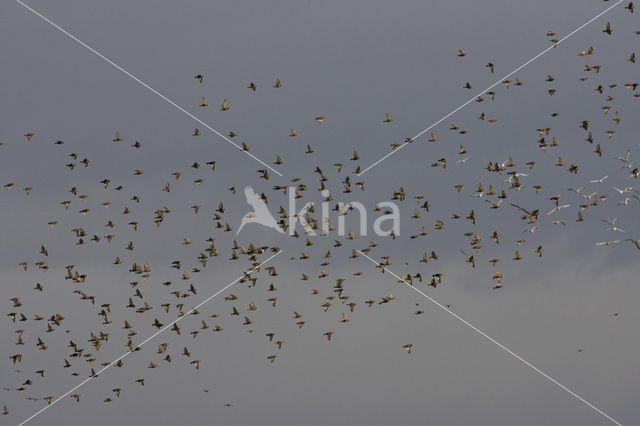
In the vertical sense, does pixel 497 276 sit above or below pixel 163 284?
below

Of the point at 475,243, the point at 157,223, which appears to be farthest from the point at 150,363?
the point at 475,243

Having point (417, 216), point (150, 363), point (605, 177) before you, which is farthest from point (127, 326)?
point (605, 177)

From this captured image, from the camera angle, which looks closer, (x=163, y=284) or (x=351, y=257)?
(x=351, y=257)

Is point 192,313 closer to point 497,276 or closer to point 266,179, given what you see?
point 266,179

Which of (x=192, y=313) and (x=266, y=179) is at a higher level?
(x=266, y=179)

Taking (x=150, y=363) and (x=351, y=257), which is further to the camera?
(x=150, y=363)

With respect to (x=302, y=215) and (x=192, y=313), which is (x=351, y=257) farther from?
(x=192, y=313)

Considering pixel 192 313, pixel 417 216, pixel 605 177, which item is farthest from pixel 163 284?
pixel 605 177

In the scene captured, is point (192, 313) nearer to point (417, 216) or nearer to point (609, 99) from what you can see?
point (417, 216)
